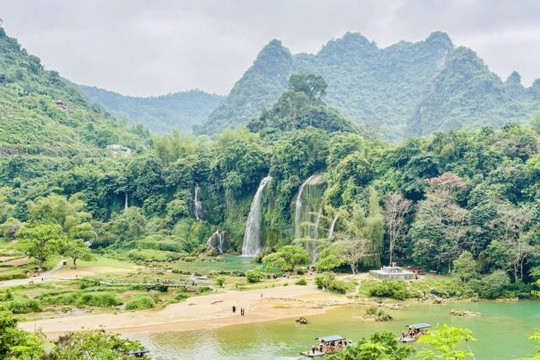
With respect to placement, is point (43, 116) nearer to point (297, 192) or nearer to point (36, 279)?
point (297, 192)

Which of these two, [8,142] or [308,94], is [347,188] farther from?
[8,142]

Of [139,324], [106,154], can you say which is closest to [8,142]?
[106,154]

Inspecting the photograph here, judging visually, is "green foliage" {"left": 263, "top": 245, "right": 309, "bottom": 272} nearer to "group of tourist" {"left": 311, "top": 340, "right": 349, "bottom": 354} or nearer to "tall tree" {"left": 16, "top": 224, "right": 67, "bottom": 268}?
"tall tree" {"left": 16, "top": 224, "right": 67, "bottom": 268}

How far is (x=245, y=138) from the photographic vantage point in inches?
3182

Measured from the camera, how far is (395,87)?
173625 mm

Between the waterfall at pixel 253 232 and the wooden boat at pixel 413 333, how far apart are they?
125 ft

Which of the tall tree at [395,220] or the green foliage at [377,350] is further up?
the tall tree at [395,220]

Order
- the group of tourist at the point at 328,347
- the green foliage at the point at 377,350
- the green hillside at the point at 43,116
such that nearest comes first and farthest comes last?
the green foliage at the point at 377,350
the group of tourist at the point at 328,347
the green hillside at the point at 43,116

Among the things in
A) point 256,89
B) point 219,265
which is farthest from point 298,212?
point 256,89

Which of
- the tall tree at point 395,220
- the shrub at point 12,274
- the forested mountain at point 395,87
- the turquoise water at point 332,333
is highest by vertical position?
the forested mountain at point 395,87

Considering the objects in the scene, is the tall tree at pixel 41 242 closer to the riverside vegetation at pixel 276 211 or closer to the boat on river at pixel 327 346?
the riverside vegetation at pixel 276 211

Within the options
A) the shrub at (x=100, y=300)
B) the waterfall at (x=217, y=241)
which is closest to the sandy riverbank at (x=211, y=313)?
the shrub at (x=100, y=300)

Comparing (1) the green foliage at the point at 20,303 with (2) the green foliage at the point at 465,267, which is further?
(2) the green foliage at the point at 465,267

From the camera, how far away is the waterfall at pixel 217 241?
2758 inches
